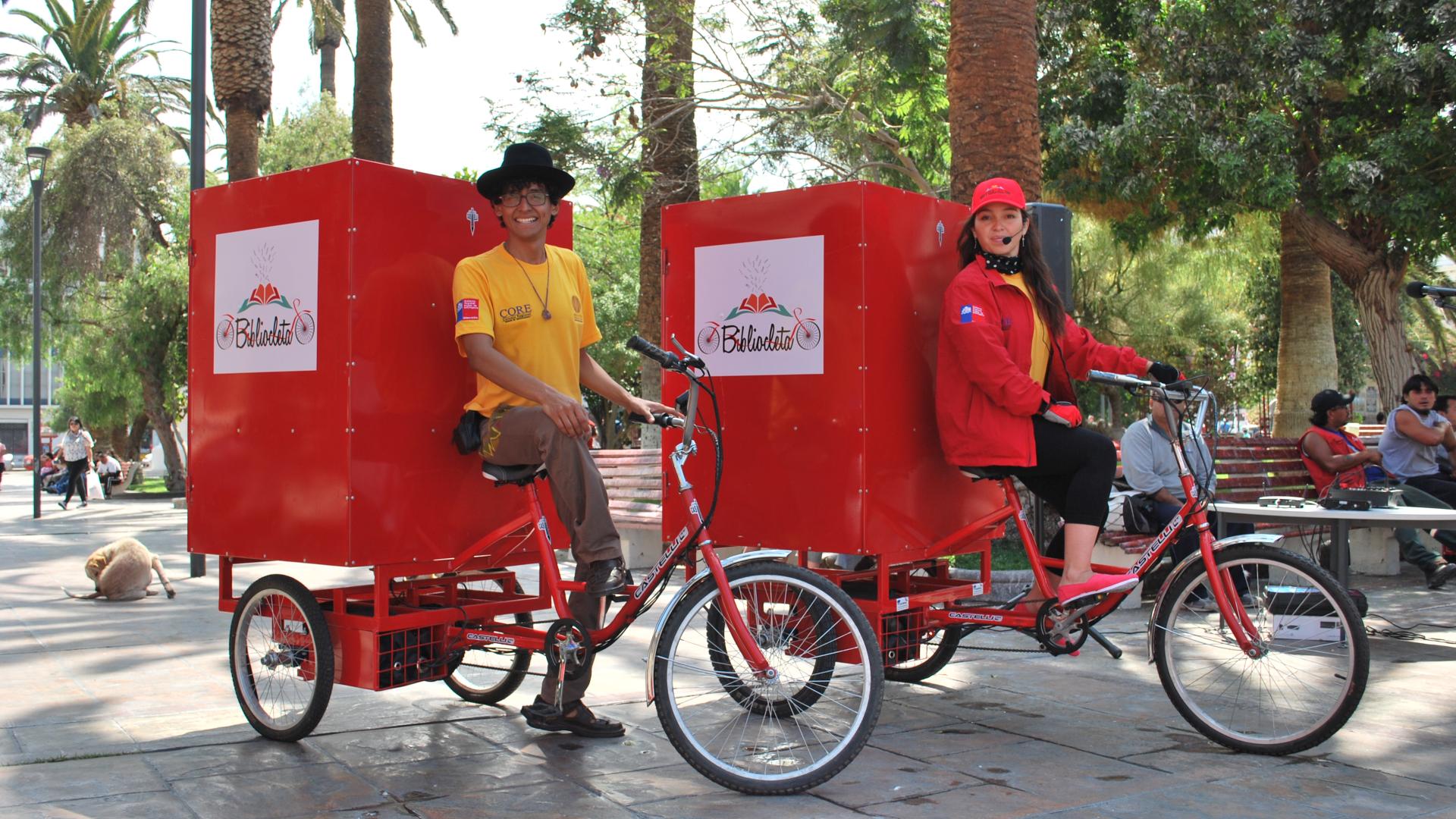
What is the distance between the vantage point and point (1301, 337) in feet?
59.6

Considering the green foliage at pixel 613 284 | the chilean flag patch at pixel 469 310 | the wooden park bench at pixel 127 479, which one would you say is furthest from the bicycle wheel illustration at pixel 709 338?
the wooden park bench at pixel 127 479

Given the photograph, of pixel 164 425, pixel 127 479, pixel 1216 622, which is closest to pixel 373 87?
pixel 1216 622

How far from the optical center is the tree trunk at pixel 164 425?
92.2 ft

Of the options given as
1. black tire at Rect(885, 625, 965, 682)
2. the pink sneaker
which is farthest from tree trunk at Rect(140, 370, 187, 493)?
the pink sneaker

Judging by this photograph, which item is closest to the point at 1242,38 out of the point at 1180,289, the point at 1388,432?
the point at 1388,432

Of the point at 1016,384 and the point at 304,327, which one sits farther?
the point at 304,327

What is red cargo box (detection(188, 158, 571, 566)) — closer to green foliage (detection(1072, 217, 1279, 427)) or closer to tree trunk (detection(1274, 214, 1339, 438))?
tree trunk (detection(1274, 214, 1339, 438))

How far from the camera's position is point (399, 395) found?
4.80 m

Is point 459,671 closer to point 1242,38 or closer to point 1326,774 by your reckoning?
point 1326,774

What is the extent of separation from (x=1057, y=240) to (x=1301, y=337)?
1325 cm

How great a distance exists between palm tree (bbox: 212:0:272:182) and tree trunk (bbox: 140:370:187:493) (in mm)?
15106

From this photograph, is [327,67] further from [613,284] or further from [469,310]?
[469,310]

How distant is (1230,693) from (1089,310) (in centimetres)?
2687

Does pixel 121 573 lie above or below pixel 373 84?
below
